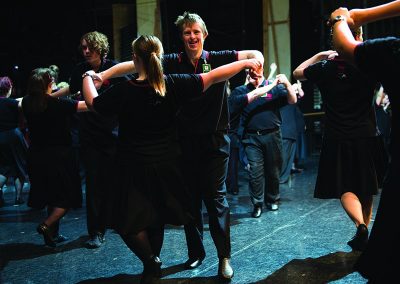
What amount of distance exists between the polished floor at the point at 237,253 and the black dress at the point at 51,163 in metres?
0.47

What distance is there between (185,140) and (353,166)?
145 cm

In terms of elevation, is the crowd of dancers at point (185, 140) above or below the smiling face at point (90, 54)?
below

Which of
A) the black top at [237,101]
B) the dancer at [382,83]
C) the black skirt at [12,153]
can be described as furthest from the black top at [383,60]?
the black skirt at [12,153]

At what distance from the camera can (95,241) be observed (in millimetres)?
4730

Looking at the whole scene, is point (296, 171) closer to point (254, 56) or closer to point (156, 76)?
point (254, 56)

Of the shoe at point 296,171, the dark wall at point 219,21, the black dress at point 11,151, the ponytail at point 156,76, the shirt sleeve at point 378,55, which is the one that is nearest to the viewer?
the shirt sleeve at point 378,55

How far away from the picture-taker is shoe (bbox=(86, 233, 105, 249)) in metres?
4.69

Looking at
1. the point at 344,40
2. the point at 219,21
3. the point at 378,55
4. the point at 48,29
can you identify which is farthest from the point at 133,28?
the point at 378,55

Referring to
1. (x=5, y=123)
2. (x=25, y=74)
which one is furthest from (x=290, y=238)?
(x=25, y=74)

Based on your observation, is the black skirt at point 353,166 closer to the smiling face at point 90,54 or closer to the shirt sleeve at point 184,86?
the shirt sleeve at point 184,86

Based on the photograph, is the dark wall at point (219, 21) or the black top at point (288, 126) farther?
the dark wall at point (219, 21)

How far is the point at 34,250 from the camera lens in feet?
15.7

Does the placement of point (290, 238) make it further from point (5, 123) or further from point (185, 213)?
point (5, 123)

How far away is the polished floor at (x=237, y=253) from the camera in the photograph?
3.71 m
